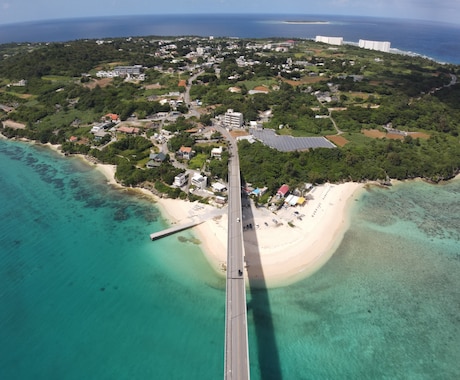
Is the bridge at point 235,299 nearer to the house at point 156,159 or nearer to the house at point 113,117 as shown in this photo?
the house at point 156,159

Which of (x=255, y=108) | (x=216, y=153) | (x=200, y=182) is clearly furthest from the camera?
(x=255, y=108)

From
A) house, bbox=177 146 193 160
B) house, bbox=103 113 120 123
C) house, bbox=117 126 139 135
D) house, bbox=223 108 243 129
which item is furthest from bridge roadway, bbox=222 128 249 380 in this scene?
house, bbox=103 113 120 123

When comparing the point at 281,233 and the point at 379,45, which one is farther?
the point at 379,45

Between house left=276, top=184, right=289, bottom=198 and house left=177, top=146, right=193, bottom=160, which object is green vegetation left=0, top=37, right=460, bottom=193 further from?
house left=276, top=184, right=289, bottom=198

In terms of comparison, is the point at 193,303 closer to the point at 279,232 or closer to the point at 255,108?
the point at 279,232

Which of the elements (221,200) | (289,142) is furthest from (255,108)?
(221,200)

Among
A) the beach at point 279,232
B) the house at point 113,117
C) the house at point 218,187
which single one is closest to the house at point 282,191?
the beach at point 279,232

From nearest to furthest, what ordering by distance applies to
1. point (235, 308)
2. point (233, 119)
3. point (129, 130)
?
point (235, 308)
point (129, 130)
point (233, 119)

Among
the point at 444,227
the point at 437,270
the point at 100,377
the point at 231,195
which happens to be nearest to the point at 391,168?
the point at 444,227
